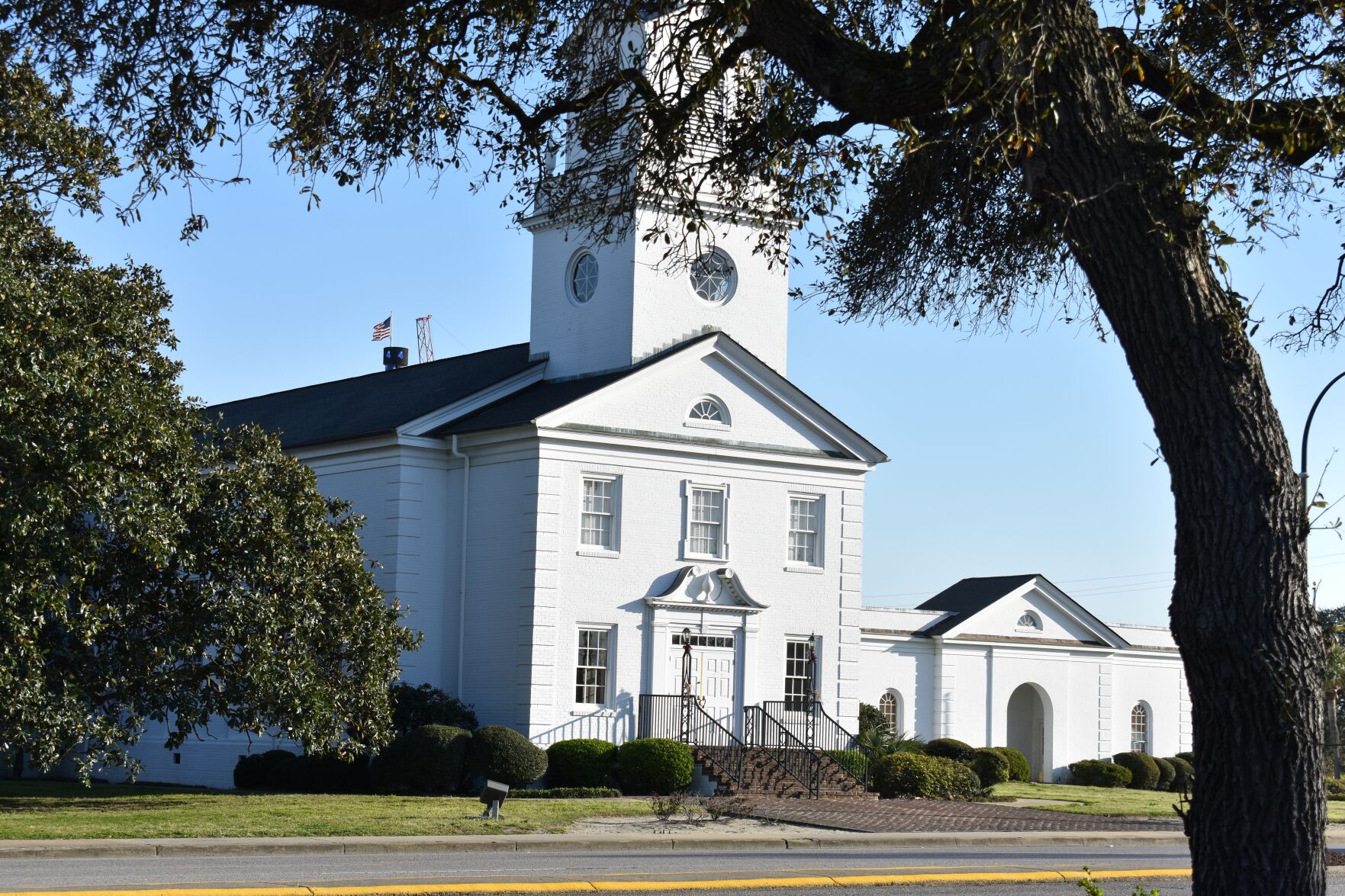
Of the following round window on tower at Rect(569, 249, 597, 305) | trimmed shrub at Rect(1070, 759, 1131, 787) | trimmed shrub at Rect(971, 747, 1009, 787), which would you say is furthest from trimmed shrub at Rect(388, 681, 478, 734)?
trimmed shrub at Rect(1070, 759, 1131, 787)

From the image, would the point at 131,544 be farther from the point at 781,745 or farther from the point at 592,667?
the point at 781,745

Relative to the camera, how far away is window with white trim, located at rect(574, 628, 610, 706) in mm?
31812

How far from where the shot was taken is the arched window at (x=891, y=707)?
42.0 m

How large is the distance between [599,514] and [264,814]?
10685 mm

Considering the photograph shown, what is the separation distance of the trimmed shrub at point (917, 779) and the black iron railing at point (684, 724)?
319 cm

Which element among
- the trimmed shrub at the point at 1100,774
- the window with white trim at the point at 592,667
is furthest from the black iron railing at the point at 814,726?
the trimmed shrub at the point at 1100,774

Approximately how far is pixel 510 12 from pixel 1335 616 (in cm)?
9940

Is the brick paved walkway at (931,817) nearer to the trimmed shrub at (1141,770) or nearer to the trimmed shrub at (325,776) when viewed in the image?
the trimmed shrub at (325,776)

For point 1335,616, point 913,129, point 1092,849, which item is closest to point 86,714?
point 1092,849

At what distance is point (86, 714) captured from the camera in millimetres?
23422

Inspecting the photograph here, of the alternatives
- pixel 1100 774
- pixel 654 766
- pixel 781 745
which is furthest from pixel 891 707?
pixel 654 766

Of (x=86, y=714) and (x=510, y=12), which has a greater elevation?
(x=510, y=12)

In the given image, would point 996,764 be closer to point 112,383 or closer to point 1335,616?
point 112,383

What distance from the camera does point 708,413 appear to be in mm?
33969
